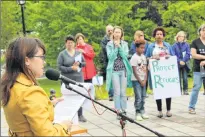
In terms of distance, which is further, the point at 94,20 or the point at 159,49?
the point at 94,20

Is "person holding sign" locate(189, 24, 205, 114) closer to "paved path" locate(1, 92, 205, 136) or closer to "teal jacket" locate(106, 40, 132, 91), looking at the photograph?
"paved path" locate(1, 92, 205, 136)

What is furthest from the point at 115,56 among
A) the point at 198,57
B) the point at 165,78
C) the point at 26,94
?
the point at 26,94

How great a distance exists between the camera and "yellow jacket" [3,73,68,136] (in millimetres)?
2568

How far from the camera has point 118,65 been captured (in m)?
8.05

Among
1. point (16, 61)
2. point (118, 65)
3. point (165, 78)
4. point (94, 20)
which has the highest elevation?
point (94, 20)

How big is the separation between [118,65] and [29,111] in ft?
18.2

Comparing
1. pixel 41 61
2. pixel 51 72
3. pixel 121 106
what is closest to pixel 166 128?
pixel 121 106

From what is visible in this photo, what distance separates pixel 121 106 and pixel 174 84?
1.26 metres

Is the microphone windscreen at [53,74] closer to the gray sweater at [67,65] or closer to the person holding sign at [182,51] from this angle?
the gray sweater at [67,65]

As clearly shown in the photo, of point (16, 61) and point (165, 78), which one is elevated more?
point (16, 61)

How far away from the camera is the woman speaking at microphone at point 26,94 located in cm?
258

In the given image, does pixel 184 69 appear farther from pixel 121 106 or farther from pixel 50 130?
pixel 50 130

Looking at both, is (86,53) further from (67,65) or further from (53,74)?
(53,74)

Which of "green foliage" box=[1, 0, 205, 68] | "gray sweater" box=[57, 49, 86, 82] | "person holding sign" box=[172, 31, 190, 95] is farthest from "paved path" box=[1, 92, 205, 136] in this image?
"green foliage" box=[1, 0, 205, 68]
